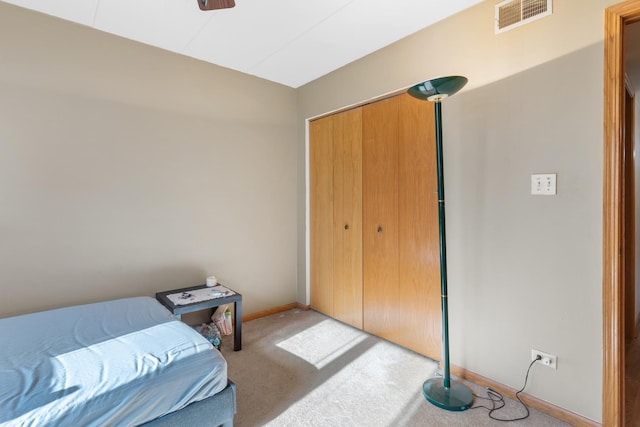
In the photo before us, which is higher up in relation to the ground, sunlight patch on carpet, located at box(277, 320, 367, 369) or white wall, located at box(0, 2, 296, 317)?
white wall, located at box(0, 2, 296, 317)

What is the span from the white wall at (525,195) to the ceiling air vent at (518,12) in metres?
0.04

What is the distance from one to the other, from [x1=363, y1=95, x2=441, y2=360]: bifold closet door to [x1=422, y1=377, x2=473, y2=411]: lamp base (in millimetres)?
322

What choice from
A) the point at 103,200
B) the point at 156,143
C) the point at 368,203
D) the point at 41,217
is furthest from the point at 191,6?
the point at 368,203

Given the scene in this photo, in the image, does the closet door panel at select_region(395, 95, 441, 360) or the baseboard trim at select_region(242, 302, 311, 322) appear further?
the baseboard trim at select_region(242, 302, 311, 322)

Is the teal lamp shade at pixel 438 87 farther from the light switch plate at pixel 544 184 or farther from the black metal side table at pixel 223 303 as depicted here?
the black metal side table at pixel 223 303

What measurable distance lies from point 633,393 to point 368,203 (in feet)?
7.02

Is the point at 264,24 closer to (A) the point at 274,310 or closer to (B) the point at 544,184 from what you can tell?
(B) the point at 544,184

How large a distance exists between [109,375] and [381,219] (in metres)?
2.07

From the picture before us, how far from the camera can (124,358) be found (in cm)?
144

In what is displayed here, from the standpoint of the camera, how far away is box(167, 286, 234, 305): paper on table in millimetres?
2431

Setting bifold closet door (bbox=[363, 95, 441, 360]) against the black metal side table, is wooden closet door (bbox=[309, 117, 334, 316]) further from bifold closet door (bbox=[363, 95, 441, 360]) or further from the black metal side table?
the black metal side table

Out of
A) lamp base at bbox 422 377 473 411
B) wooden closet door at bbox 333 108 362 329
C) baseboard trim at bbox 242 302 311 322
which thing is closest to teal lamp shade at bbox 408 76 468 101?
wooden closet door at bbox 333 108 362 329

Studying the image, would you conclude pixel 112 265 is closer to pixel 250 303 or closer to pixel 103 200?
pixel 103 200

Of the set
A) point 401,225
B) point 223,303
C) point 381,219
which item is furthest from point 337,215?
point 223,303
